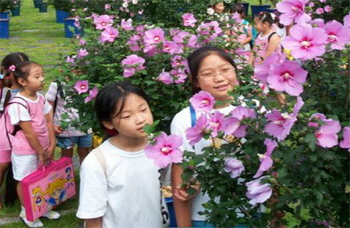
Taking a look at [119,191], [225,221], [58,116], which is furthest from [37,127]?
[225,221]

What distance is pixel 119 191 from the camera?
2.10m

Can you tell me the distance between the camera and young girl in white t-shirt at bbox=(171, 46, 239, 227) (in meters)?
2.04

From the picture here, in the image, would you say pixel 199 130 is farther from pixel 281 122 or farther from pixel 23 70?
pixel 23 70

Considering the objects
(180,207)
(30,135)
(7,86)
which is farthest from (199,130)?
(7,86)

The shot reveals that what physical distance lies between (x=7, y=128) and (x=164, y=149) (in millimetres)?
2347

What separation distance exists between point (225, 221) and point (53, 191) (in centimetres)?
238

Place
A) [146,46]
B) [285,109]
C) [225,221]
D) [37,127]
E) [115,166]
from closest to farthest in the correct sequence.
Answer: [285,109] → [225,221] → [115,166] → [146,46] → [37,127]

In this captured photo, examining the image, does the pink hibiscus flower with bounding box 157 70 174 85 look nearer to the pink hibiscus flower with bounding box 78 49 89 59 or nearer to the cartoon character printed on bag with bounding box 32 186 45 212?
the pink hibiscus flower with bounding box 78 49 89 59

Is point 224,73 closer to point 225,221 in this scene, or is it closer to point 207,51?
point 207,51

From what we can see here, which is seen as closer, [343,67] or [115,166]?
[343,67]

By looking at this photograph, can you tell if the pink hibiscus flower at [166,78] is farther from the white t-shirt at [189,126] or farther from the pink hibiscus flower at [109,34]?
the white t-shirt at [189,126]

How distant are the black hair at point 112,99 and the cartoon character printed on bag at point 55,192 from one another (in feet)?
5.51

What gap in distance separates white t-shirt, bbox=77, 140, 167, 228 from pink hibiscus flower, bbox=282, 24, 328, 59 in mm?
890

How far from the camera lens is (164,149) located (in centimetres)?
162
